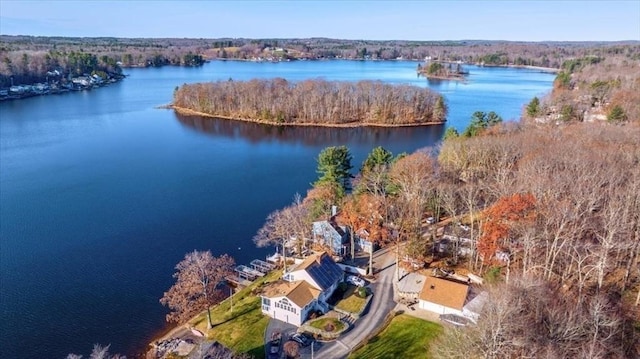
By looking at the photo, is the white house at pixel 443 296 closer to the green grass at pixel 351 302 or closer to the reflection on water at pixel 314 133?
the green grass at pixel 351 302

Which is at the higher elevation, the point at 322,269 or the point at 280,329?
the point at 322,269

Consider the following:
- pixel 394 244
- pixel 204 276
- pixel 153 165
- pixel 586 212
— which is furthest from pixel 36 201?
pixel 586 212

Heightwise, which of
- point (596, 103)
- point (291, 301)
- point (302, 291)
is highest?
point (596, 103)

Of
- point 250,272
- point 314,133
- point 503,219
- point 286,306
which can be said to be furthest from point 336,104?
point 286,306

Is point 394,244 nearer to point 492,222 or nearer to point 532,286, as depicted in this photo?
point 492,222

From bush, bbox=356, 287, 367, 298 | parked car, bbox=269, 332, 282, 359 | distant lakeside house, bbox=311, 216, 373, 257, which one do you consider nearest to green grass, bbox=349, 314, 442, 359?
bush, bbox=356, 287, 367, 298

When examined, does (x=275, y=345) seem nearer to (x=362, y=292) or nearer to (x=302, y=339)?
(x=302, y=339)
